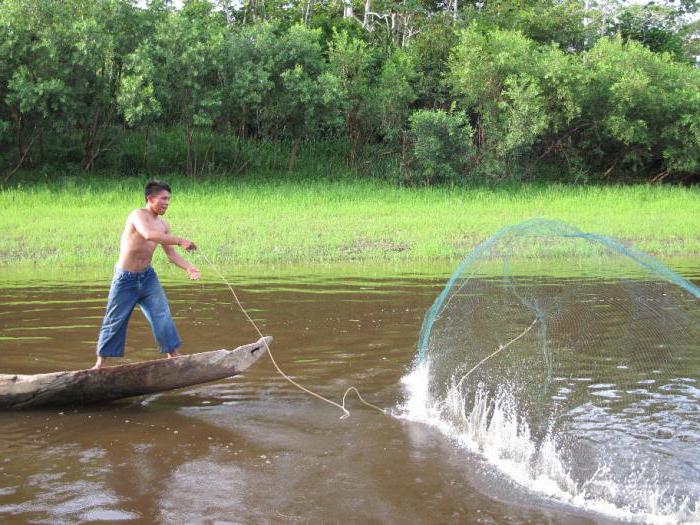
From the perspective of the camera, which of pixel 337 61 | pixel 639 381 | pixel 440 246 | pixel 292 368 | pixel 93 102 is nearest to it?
pixel 639 381

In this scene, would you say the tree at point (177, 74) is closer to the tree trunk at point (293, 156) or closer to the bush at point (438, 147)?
the tree trunk at point (293, 156)

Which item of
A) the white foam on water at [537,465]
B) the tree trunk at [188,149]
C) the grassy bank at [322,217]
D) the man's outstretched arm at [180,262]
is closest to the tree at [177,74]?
the tree trunk at [188,149]

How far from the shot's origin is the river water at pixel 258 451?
4.68 m

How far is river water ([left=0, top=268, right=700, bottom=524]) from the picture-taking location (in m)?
4.68

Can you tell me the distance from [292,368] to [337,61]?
22.0m

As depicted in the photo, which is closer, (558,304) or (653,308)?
(653,308)

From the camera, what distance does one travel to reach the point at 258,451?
5.70m

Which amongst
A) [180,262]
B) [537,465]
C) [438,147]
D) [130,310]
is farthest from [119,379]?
[438,147]

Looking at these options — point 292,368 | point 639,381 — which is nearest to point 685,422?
point 639,381

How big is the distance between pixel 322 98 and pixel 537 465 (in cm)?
2169

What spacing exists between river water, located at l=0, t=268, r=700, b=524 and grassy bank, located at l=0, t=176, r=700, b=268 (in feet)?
22.7

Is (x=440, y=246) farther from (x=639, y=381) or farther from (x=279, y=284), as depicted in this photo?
(x=639, y=381)

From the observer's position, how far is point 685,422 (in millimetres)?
6113

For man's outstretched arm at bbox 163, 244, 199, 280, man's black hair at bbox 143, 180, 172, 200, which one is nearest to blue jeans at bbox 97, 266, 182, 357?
man's outstretched arm at bbox 163, 244, 199, 280
